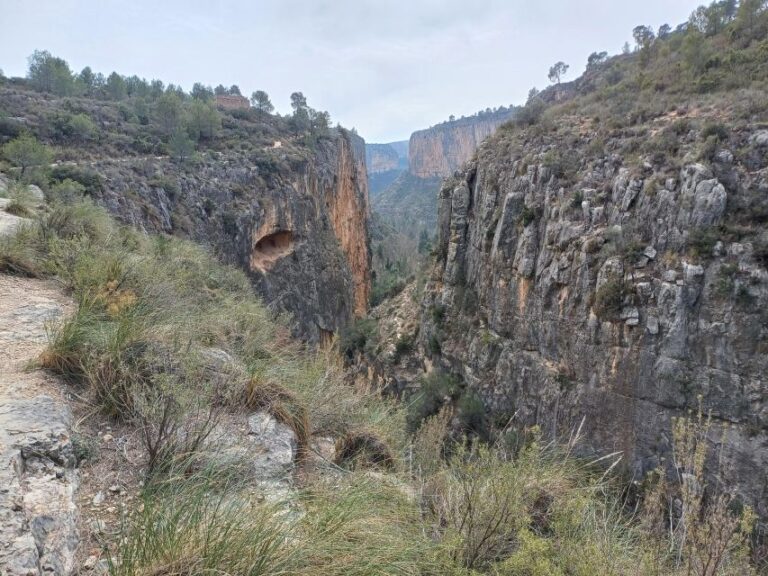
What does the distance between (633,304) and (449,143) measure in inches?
4788

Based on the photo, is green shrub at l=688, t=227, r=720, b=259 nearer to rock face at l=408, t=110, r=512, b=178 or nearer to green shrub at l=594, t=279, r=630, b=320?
green shrub at l=594, t=279, r=630, b=320

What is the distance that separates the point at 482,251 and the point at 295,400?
15.8 metres

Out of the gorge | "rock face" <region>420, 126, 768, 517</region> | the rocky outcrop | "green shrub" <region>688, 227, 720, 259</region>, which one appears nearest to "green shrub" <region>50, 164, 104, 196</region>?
the gorge

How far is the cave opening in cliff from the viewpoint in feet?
77.6

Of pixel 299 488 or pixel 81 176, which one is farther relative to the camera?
pixel 81 176

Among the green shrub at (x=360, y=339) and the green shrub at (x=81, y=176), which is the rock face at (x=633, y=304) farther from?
the green shrub at (x=81, y=176)

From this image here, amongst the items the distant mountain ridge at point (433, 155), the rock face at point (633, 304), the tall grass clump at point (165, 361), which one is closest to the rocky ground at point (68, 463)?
the tall grass clump at point (165, 361)

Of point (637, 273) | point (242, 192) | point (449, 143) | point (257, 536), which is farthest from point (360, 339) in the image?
point (449, 143)

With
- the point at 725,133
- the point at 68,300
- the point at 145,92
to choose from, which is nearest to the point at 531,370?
the point at 725,133

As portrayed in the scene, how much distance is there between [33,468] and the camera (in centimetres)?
180

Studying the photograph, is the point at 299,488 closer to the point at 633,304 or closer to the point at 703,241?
the point at 633,304

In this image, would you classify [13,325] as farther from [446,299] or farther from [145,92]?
[145,92]

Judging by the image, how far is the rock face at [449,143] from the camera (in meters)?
120

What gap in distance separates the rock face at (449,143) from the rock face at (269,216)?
3656 inches
